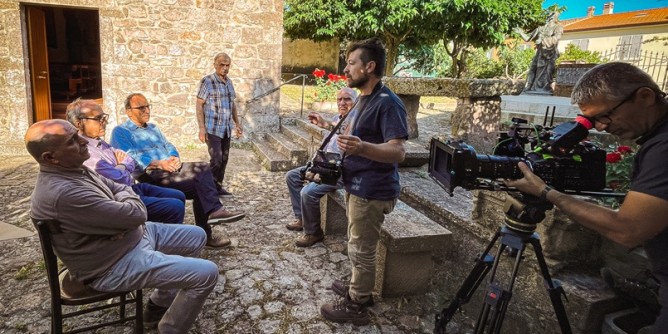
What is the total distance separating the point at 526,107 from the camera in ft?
26.6

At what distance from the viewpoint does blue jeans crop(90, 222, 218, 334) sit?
1953 millimetres

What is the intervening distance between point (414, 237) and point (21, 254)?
3.30 m

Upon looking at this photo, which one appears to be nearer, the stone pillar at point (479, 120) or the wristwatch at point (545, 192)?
the wristwatch at point (545, 192)

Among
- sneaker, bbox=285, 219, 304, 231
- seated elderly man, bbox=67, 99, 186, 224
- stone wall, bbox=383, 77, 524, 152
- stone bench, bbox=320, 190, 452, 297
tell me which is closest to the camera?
seated elderly man, bbox=67, 99, 186, 224

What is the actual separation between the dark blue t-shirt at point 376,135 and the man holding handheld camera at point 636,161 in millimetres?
930

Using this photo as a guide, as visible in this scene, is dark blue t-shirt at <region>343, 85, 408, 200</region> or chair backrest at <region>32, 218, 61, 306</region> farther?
dark blue t-shirt at <region>343, 85, 408, 200</region>

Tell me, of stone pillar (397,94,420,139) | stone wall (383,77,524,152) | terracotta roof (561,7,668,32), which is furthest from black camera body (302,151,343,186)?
terracotta roof (561,7,668,32)

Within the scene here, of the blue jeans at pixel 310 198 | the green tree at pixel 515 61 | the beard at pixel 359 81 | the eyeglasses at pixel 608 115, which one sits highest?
the green tree at pixel 515 61

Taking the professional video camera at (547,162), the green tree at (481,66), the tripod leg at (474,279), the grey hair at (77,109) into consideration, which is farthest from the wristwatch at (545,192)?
the green tree at (481,66)

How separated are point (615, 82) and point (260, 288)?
8.34ft

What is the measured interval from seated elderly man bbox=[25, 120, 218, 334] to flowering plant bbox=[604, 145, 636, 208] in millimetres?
2537

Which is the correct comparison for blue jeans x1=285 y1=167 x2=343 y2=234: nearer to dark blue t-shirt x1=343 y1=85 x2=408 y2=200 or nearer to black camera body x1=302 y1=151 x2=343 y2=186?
black camera body x1=302 y1=151 x2=343 y2=186

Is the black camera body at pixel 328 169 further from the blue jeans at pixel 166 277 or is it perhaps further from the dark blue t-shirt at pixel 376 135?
the blue jeans at pixel 166 277

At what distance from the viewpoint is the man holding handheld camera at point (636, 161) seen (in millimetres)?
1232
